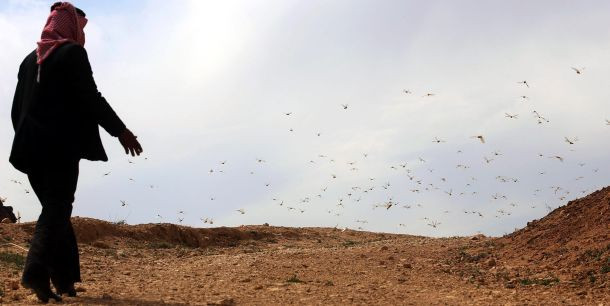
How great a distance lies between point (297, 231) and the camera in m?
19.0

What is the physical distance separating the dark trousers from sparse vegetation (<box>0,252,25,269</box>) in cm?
349

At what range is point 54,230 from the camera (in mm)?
5508

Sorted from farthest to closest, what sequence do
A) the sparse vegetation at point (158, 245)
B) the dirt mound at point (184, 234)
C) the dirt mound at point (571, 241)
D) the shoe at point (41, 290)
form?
the dirt mound at point (184, 234)
the sparse vegetation at point (158, 245)
the dirt mound at point (571, 241)
the shoe at point (41, 290)

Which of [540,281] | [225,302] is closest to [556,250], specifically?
[540,281]

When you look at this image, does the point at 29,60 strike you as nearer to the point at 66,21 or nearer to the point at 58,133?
the point at 66,21

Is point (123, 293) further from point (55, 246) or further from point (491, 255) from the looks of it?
point (491, 255)

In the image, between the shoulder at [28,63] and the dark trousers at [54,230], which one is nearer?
the dark trousers at [54,230]

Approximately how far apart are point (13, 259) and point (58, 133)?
182 inches

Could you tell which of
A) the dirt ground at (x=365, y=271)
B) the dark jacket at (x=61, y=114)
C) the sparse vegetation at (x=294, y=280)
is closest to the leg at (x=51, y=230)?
the dark jacket at (x=61, y=114)

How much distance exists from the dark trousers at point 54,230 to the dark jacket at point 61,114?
3.7 inches

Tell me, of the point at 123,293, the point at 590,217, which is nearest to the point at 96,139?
the point at 123,293

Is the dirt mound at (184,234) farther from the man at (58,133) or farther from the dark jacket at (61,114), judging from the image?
the dark jacket at (61,114)

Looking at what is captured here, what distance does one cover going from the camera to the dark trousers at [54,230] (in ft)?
17.7

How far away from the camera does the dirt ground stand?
680 cm
